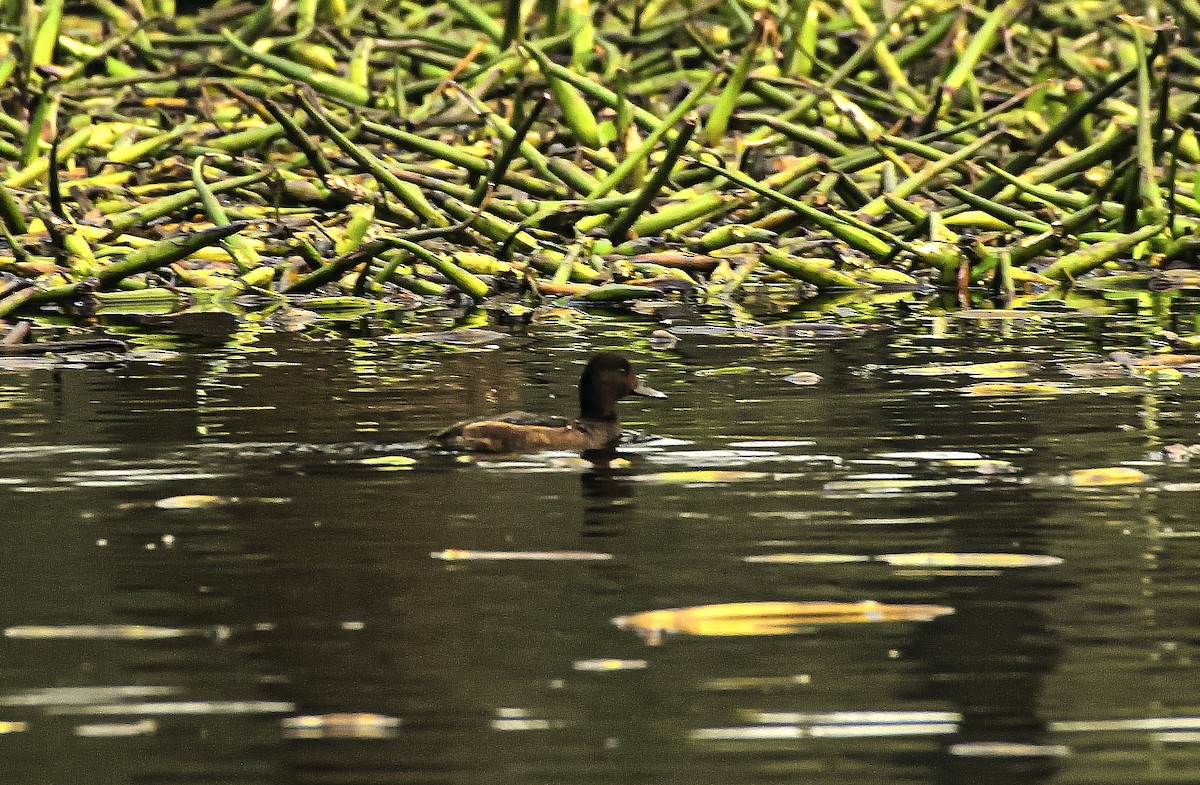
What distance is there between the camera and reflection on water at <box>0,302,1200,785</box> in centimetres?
531

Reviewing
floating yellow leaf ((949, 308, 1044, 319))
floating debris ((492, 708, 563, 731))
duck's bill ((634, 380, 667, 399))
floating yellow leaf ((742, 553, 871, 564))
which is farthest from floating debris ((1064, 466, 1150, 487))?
floating yellow leaf ((949, 308, 1044, 319))

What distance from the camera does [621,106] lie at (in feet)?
53.1

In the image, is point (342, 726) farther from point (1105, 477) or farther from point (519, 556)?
point (1105, 477)

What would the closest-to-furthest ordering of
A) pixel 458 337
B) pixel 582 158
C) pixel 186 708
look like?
pixel 186 708 → pixel 458 337 → pixel 582 158

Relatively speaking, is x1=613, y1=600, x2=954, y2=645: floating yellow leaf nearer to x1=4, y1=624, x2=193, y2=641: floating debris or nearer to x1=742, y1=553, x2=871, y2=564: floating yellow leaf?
x1=742, y1=553, x2=871, y2=564: floating yellow leaf

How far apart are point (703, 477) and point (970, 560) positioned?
163 centimetres

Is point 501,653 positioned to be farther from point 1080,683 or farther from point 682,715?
point 1080,683

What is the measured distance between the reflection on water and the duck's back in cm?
14

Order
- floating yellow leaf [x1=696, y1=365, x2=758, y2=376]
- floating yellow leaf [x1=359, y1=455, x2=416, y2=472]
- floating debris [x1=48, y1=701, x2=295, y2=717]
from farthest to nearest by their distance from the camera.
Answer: floating yellow leaf [x1=696, y1=365, x2=758, y2=376] < floating yellow leaf [x1=359, y1=455, x2=416, y2=472] < floating debris [x1=48, y1=701, x2=295, y2=717]

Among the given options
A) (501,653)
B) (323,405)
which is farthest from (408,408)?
(501,653)

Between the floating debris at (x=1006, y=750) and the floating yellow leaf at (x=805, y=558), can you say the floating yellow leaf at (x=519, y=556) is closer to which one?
the floating yellow leaf at (x=805, y=558)

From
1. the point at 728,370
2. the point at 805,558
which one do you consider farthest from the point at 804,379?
the point at 805,558

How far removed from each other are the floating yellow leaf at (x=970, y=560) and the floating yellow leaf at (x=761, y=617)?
0.54 metres

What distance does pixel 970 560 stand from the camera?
6.98 meters
